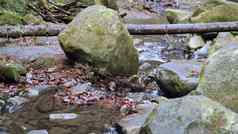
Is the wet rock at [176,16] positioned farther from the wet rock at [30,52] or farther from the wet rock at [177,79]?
the wet rock at [177,79]

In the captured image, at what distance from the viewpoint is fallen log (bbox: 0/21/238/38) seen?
978 cm

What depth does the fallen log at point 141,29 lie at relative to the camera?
9.78 meters

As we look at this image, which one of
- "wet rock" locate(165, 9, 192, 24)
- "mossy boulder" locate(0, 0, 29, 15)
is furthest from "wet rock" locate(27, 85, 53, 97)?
"wet rock" locate(165, 9, 192, 24)

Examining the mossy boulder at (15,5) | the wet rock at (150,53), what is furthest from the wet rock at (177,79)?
the mossy boulder at (15,5)

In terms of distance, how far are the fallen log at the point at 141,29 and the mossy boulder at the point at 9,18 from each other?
1825mm

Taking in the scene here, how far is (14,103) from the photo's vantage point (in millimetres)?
6988

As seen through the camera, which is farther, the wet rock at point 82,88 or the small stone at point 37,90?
the wet rock at point 82,88

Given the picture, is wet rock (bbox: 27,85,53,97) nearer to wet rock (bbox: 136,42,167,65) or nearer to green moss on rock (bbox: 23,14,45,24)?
wet rock (bbox: 136,42,167,65)

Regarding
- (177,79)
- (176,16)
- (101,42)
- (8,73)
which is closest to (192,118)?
(177,79)

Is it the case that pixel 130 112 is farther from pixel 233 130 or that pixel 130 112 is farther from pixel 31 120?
pixel 233 130

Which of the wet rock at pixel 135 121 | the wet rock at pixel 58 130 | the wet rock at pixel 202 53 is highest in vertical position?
the wet rock at pixel 135 121

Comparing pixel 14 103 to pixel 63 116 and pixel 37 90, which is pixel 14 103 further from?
pixel 63 116

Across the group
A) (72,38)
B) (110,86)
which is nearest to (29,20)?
(72,38)

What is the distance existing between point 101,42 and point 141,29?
2.32 metres
